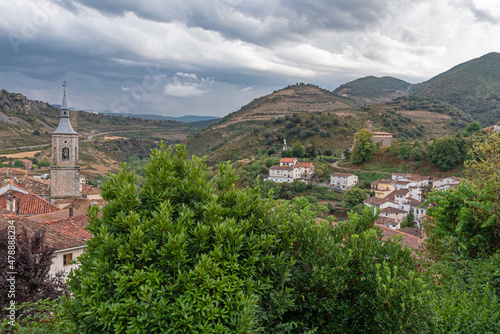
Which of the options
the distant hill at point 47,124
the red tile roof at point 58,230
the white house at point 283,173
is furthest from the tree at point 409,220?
the distant hill at point 47,124

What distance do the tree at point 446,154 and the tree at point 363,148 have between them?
36.2 feet

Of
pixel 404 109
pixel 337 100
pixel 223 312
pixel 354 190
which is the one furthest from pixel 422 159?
pixel 337 100

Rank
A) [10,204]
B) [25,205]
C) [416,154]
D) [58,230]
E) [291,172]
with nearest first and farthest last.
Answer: [58,230] → [10,204] → [25,205] → [416,154] → [291,172]

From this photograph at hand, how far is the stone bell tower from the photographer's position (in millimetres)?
26703

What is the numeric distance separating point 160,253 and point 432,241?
7957 mm

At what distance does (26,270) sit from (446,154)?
56805 mm

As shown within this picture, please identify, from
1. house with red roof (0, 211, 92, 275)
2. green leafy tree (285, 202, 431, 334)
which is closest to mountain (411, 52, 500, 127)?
house with red roof (0, 211, 92, 275)

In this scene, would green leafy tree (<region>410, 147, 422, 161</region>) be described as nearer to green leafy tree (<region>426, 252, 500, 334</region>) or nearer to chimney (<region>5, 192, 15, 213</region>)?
green leafy tree (<region>426, 252, 500, 334</region>)

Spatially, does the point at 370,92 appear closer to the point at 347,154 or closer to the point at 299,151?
the point at 347,154

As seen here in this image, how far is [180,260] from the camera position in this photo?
13.8 feet

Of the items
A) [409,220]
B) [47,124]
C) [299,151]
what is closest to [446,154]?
[409,220]

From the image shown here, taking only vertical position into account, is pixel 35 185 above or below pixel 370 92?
below

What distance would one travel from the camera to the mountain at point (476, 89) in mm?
110188

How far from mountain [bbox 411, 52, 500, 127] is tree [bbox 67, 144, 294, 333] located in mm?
119401
